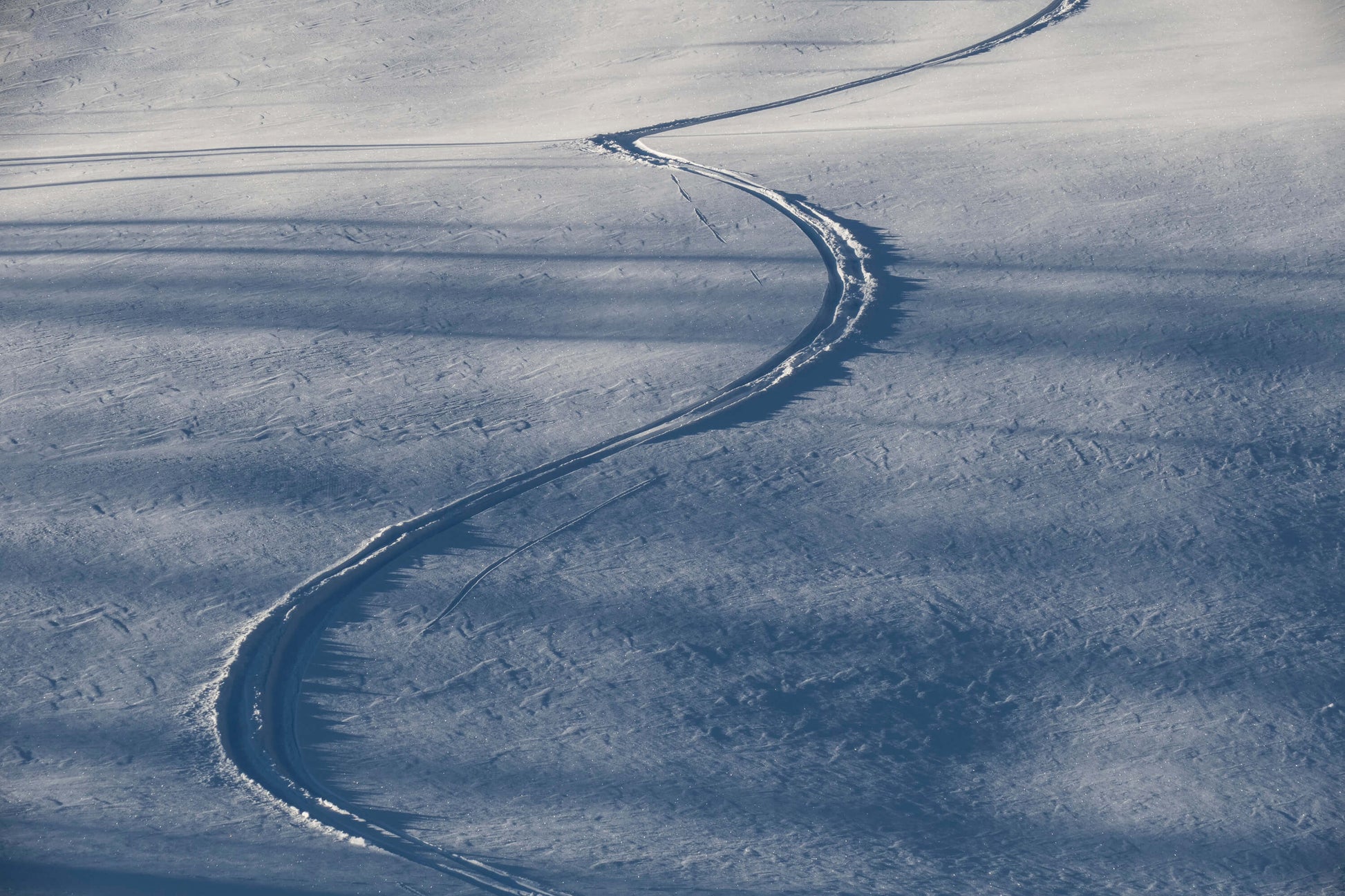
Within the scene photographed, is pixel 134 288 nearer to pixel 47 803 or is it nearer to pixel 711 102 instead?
pixel 47 803

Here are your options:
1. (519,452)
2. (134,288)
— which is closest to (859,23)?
(134,288)

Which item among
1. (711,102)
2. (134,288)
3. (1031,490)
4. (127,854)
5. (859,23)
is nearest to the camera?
(127,854)

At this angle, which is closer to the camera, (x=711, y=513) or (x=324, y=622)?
(x=324, y=622)
